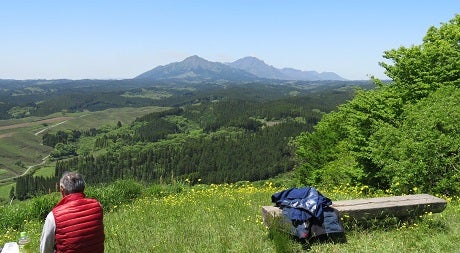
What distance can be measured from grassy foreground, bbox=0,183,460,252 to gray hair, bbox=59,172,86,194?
295 cm

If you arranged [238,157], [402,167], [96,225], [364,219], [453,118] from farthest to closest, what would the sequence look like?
[238,157] → [453,118] → [402,167] → [364,219] → [96,225]

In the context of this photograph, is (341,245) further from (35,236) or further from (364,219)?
(35,236)

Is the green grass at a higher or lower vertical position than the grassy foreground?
lower

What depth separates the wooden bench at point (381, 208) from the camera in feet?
25.6

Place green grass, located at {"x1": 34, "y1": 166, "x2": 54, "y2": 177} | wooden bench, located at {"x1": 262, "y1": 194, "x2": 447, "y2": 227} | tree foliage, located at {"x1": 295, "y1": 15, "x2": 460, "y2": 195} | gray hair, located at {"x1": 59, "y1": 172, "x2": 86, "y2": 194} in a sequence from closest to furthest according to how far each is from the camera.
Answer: gray hair, located at {"x1": 59, "y1": 172, "x2": 86, "y2": 194}, wooden bench, located at {"x1": 262, "y1": 194, "x2": 447, "y2": 227}, tree foliage, located at {"x1": 295, "y1": 15, "x2": 460, "y2": 195}, green grass, located at {"x1": 34, "y1": 166, "x2": 54, "y2": 177}

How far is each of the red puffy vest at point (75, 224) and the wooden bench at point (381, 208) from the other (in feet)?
11.7

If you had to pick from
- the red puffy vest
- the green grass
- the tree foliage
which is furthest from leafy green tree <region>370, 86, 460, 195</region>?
the green grass

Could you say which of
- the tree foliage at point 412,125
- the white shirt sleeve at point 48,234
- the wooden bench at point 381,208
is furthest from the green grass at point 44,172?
the white shirt sleeve at point 48,234

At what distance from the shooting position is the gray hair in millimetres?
5121

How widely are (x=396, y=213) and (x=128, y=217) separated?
7382 mm

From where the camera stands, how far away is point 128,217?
11.6m

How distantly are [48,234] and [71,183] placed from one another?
2.30 ft

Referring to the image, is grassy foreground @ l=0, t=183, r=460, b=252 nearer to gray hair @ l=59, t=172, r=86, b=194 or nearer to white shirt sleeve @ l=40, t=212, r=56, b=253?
white shirt sleeve @ l=40, t=212, r=56, b=253

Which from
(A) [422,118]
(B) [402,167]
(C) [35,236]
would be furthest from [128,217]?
(A) [422,118]
